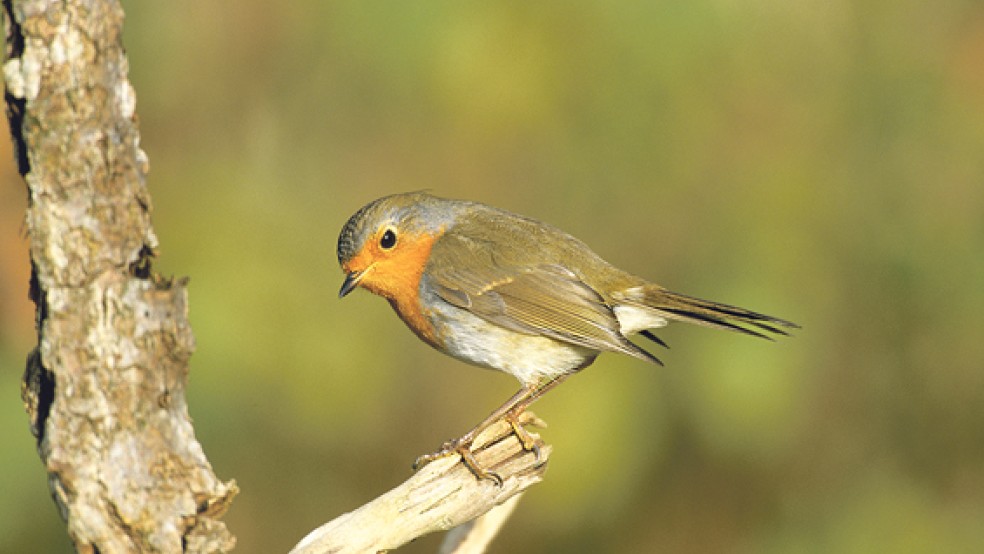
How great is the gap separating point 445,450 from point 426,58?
1508mm

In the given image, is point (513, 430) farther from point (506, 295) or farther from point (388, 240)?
point (388, 240)

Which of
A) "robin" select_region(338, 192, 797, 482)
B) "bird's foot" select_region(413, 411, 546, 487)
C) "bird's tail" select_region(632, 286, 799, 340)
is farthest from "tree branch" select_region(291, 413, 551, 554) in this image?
"bird's tail" select_region(632, 286, 799, 340)

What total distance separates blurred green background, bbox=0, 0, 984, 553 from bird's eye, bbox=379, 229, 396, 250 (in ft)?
2.39

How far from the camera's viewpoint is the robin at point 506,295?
3543 millimetres

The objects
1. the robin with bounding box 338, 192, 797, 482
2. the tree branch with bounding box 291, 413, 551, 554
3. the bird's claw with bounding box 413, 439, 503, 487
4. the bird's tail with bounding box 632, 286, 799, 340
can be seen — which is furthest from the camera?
the robin with bounding box 338, 192, 797, 482

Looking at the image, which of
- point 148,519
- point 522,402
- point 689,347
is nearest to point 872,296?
point 689,347

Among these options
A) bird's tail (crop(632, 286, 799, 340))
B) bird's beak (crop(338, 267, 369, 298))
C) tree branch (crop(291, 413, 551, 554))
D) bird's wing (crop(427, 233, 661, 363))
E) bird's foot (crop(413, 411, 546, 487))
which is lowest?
tree branch (crop(291, 413, 551, 554))

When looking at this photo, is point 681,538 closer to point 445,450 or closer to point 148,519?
point 445,450

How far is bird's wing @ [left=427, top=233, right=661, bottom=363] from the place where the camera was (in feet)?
11.5

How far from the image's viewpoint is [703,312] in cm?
353

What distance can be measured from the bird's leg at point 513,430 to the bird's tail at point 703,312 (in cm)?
40

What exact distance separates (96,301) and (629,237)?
9.65 feet

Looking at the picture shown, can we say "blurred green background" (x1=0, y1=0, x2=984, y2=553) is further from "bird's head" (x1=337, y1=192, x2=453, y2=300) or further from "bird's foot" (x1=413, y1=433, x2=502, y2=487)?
"bird's foot" (x1=413, y1=433, x2=502, y2=487)

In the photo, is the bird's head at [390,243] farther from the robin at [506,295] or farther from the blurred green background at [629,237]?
the blurred green background at [629,237]
